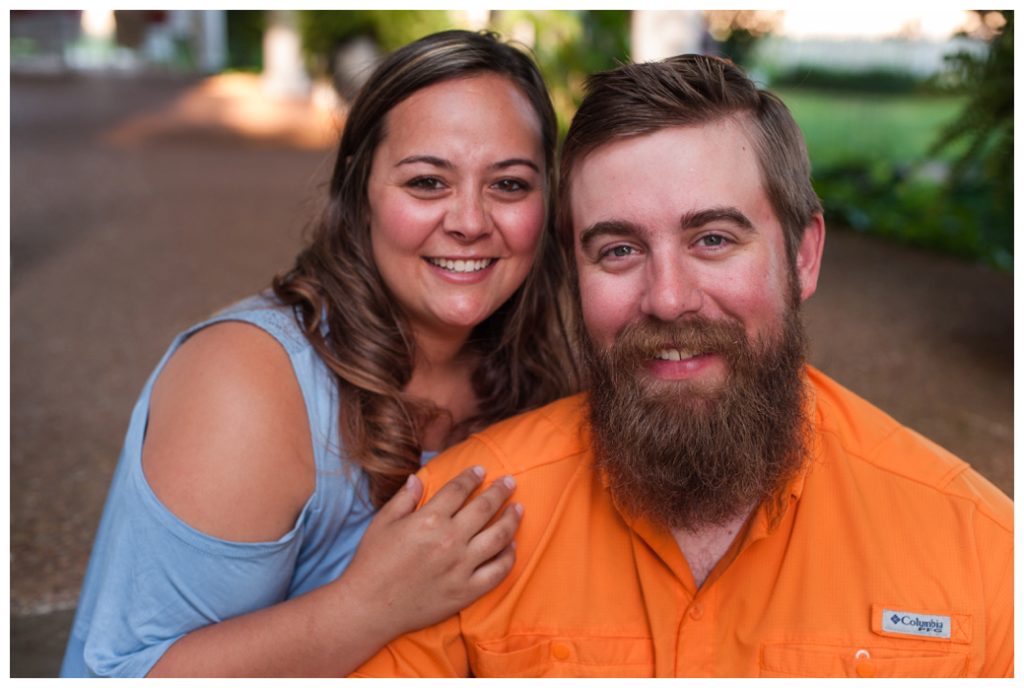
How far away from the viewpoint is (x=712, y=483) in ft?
7.80

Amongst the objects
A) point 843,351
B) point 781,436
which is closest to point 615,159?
point 781,436

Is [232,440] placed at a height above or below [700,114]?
below

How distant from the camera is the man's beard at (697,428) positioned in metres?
2.33

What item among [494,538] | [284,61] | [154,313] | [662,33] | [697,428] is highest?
[662,33]

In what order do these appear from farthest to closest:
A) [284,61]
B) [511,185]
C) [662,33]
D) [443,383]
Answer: [284,61] < [662,33] < [443,383] < [511,185]

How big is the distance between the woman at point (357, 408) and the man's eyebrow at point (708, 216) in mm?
657

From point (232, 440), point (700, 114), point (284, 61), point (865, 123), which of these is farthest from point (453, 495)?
point (284, 61)

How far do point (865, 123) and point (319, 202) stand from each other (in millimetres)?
11184

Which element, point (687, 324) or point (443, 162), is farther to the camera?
point (443, 162)

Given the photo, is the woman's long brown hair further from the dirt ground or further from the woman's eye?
the dirt ground

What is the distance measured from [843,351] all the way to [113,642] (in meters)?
4.70

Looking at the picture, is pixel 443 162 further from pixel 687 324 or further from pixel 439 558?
pixel 439 558

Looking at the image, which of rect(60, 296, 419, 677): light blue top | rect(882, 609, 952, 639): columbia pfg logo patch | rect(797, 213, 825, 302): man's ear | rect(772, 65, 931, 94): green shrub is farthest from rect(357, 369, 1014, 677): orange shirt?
rect(772, 65, 931, 94): green shrub

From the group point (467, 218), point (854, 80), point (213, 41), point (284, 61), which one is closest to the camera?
point (467, 218)
